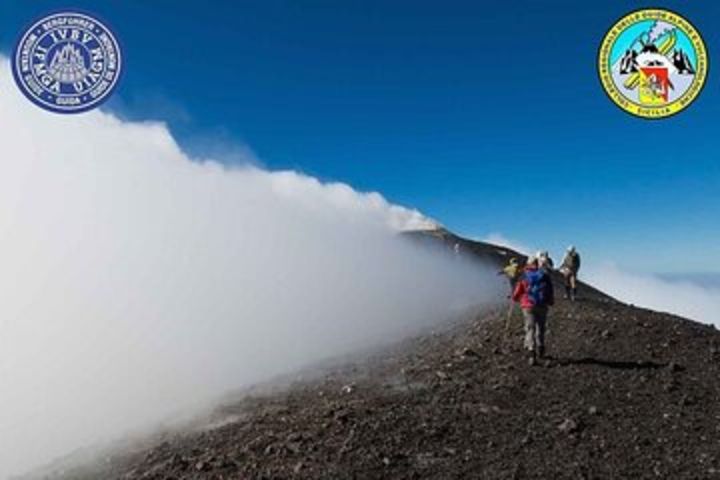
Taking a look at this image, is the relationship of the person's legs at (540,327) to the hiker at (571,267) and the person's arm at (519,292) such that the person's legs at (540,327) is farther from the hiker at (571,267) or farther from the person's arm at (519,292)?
the hiker at (571,267)

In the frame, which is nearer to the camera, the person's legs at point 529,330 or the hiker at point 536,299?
the hiker at point 536,299

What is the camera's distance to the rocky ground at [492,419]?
19703 millimetres

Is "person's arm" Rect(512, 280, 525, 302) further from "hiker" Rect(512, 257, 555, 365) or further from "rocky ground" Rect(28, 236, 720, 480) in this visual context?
"rocky ground" Rect(28, 236, 720, 480)

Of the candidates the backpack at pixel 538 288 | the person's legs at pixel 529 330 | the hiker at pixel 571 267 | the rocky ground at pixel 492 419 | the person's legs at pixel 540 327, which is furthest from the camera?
the hiker at pixel 571 267

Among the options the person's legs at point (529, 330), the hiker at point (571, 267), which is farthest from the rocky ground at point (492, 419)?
the hiker at point (571, 267)

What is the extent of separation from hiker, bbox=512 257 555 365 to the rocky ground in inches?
27.8

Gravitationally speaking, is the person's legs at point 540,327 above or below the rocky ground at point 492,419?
above

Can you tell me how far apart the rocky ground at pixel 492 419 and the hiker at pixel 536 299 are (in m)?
0.70

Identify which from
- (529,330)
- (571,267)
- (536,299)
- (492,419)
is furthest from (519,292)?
(571,267)

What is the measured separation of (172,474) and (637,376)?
1370cm

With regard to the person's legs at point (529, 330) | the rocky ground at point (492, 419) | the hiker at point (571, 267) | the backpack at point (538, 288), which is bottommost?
the rocky ground at point (492, 419)

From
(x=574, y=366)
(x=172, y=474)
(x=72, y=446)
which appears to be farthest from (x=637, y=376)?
(x=72, y=446)

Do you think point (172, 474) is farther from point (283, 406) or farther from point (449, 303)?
point (449, 303)

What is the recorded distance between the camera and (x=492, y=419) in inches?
862
